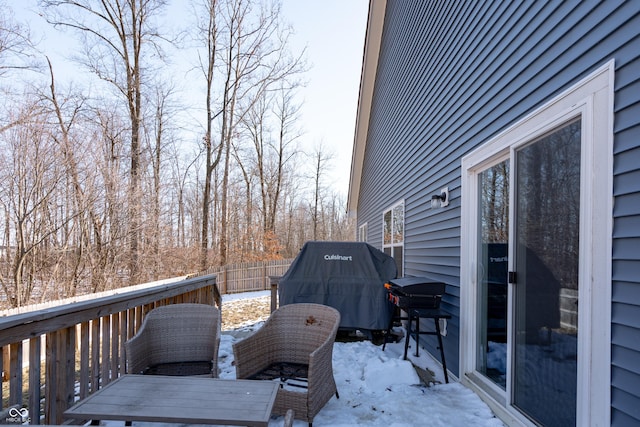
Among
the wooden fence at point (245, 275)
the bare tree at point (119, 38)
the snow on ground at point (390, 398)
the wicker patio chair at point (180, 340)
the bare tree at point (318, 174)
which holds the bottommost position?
the wooden fence at point (245, 275)

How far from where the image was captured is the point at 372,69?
1048cm

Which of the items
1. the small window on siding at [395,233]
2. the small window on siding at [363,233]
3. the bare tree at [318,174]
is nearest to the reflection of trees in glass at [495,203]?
the small window on siding at [395,233]

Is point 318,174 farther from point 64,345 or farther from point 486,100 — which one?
point 64,345

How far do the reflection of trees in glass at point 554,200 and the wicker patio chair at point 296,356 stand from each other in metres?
1.53

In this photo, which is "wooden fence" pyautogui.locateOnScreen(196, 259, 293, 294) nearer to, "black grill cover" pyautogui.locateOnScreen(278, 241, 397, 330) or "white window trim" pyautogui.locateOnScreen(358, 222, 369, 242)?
"white window trim" pyautogui.locateOnScreen(358, 222, 369, 242)

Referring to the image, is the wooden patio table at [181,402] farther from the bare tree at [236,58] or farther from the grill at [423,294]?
the bare tree at [236,58]

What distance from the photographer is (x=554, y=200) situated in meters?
2.31

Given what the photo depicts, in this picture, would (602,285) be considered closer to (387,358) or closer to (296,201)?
(387,358)

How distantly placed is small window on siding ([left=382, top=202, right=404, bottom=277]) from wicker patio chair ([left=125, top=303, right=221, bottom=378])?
13.8 ft

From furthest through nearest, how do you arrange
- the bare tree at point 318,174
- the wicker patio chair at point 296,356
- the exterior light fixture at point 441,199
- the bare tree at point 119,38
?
the bare tree at point 318,174 < the bare tree at point 119,38 < the exterior light fixture at point 441,199 < the wicker patio chair at point 296,356

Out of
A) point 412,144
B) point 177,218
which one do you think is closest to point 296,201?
point 177,218

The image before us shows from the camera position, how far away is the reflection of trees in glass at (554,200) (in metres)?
2.13

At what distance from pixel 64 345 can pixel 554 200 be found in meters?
3.17

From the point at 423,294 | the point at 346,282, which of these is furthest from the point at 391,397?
the point at 346,282
